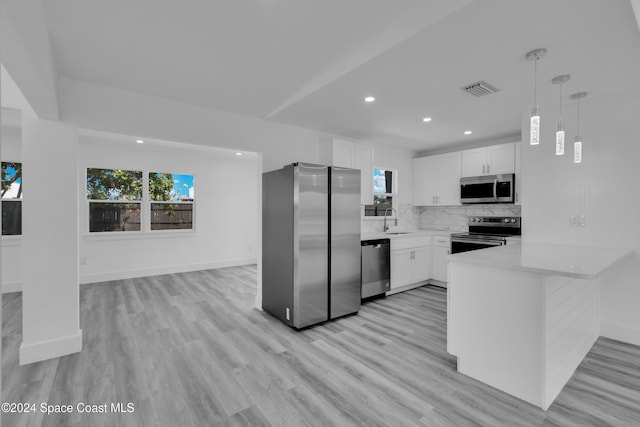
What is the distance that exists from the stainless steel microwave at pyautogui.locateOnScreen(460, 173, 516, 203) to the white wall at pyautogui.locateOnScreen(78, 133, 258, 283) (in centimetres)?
332

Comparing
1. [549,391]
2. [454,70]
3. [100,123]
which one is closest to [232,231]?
[100,123]

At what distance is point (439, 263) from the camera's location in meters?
5.23

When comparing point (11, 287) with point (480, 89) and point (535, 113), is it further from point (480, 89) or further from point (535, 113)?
point (535, 113)

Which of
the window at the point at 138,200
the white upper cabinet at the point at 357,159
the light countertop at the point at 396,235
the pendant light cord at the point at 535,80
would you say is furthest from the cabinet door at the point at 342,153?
the window at the point at 138,200

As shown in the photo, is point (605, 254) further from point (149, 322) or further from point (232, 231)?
point (232, 231)

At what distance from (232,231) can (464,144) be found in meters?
4.73

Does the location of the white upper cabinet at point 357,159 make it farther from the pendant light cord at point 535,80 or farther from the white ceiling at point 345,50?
the pendant light cord at point 535,80

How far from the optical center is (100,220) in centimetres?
568

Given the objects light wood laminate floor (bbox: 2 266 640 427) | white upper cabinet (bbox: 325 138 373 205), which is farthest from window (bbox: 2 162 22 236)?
white upper cabinet (bbox: 325 138 373 205)

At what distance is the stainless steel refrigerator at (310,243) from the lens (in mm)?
3576

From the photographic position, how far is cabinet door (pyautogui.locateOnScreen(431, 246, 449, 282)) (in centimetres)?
516

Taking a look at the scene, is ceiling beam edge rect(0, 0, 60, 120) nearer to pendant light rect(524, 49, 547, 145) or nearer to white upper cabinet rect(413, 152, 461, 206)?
pendant light rect(524, 49, 547, 145)

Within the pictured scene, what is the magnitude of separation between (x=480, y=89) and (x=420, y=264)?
2.82m

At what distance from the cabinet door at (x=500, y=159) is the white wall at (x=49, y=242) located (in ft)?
16.6
